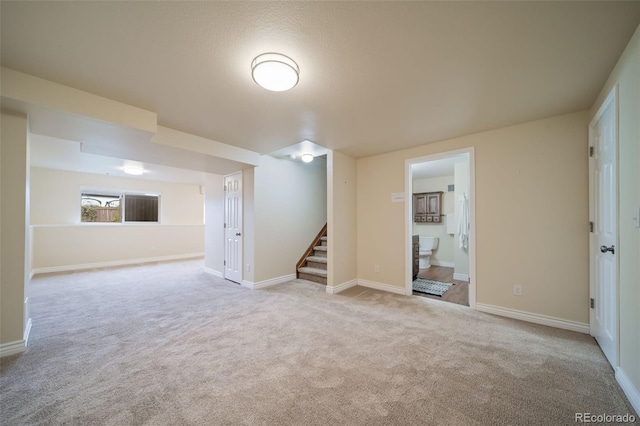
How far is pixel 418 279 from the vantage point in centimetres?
480

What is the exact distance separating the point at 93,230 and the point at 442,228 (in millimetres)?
8875

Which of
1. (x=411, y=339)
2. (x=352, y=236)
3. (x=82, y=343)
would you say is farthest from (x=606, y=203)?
(x=82, y=343)

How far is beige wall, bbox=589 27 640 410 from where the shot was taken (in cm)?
149

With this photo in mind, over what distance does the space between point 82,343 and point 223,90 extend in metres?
2.77

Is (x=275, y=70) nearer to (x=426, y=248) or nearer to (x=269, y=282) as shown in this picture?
(x=269, y=282)

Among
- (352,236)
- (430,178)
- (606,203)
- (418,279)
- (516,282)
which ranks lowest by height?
(418,279)

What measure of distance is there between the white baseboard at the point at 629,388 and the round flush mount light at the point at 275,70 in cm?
305

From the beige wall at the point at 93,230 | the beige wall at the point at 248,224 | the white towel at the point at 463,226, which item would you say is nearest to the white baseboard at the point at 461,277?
the white towel at the point at 463,226

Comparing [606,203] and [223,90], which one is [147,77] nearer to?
[223,90]

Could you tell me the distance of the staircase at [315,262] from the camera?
4535 millimetres

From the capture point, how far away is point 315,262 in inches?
192

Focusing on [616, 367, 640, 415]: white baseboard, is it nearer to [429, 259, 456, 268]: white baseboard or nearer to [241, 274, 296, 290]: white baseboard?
[241, 274, 296, 290]: white baseboard

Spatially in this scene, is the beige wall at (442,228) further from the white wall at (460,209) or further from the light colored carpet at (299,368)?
the light colored carpet at (299,368)

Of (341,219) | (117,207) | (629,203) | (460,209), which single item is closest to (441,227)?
(460,209)
